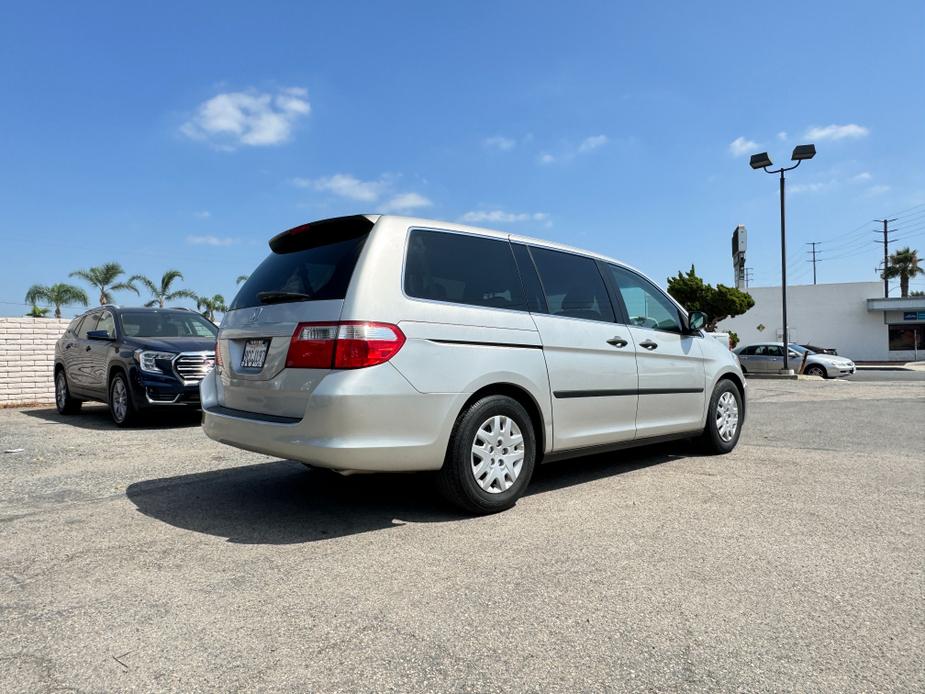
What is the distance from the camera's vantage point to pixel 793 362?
25531mm

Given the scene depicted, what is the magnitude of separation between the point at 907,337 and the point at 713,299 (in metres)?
16.9

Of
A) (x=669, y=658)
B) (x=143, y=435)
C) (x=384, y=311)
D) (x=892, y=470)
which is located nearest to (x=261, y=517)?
(x=384, y=311)

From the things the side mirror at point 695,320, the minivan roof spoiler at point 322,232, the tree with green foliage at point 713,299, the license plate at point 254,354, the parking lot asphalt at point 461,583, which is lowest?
the parking lot asphalt at point 461,583

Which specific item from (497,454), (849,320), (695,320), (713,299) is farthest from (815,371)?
(849,320)

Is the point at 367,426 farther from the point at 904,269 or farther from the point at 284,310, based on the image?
the point at 904,269

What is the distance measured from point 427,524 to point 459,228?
1.86m

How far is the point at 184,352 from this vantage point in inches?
323

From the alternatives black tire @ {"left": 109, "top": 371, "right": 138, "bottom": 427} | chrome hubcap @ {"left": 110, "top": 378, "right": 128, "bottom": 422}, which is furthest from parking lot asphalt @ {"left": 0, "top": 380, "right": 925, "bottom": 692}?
chrome hubcap @ {"left": 110, "top": 378, "right": 128, "bottom": 422}

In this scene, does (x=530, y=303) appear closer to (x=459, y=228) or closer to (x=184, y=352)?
(x=459, y=228)

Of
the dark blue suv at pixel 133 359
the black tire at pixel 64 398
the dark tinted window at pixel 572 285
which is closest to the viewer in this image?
the dark tinted window at pixel 572 285

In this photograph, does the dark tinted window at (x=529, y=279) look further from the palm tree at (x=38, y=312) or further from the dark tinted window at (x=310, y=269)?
the palm tree at (x=38, y=312)

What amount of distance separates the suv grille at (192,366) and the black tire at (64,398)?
10.9ft

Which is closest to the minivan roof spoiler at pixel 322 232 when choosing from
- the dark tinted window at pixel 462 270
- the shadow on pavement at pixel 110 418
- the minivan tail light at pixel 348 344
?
the dark tinted window at pixel 462 270

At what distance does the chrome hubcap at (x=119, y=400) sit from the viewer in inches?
331
